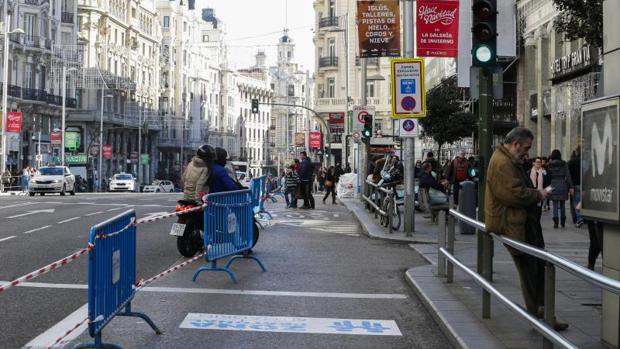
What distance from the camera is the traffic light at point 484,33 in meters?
9.59

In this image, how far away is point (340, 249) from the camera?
15.6 metres

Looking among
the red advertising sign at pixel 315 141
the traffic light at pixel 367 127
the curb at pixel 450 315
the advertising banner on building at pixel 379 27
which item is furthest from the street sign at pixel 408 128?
the red advertising sign at pixel 315 141

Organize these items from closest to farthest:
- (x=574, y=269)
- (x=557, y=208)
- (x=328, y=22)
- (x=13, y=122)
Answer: (x=574, y=269), (x=557, y=208), (x=13, y=122), (x=328, y=22)

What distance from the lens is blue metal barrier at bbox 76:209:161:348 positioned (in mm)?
6160

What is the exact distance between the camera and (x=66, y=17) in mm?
73562

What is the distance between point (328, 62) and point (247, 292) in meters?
60.1

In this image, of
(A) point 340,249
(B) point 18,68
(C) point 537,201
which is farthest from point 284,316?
(B) point 18,68

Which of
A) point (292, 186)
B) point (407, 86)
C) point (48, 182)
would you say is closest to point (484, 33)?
point (407, 86)

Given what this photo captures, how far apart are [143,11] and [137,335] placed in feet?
294

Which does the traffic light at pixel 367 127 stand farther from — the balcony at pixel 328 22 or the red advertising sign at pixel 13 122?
the balcony at pixel 328 22

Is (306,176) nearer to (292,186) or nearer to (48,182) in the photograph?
(292,186)

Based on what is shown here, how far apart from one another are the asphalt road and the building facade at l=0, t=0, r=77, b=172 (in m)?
47.1

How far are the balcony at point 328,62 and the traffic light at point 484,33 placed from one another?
196ft

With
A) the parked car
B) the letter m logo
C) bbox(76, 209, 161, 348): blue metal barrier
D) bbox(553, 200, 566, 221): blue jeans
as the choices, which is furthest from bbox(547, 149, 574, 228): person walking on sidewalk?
the parked car
